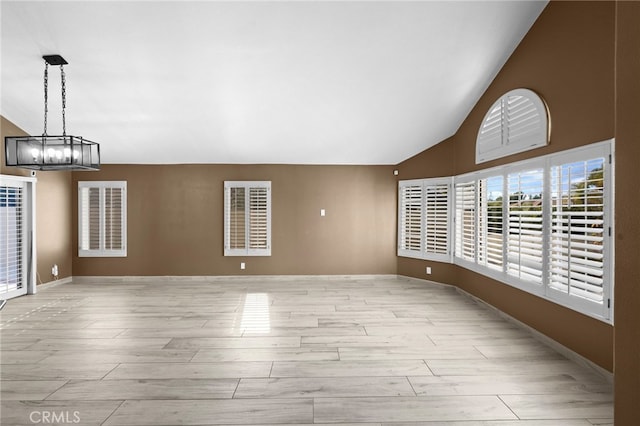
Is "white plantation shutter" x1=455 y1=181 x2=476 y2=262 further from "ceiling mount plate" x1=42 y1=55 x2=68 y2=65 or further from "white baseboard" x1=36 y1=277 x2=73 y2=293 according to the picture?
"white baseboard" x1=36 y1=277 x2=73 y2=293

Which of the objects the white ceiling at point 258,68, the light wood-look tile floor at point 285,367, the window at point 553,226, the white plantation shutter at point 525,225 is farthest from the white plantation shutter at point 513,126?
the light wood-look tile floor at point 285,367

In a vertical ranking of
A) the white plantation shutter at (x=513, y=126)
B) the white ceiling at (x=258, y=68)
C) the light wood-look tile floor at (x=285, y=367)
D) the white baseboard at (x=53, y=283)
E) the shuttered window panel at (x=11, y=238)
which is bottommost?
the light wood-look tile floor at (x=285, y=367)

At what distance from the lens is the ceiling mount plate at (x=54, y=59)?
389cm

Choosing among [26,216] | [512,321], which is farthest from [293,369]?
[26,216]

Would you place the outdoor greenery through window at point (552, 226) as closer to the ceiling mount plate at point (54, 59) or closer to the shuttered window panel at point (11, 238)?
the ceiling mount plate at point (54, 59)

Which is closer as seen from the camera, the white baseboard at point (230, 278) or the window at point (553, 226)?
the window at point (553, 226)

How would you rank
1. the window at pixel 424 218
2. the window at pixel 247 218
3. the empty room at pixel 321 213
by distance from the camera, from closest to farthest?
the empty room at pixel 321 213, the window at pixel 424 218, the window at pixel 247 218

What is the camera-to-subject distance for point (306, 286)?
20.5 feet

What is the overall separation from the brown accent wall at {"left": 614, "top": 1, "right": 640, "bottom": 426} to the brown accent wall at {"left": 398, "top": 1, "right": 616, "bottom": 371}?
2.12 meters

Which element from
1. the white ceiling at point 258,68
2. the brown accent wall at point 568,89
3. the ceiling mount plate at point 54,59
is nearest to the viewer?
the brown accent wall at point 568,89

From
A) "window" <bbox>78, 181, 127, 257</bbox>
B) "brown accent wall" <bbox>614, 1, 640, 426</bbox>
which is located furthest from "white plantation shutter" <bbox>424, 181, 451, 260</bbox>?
"window" <bbox>78, 181, 127, 257</bbox>

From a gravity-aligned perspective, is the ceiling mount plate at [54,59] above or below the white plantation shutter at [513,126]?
above

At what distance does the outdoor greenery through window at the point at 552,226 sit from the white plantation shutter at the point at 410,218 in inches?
51.2

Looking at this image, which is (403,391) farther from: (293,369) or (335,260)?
(335,260)
